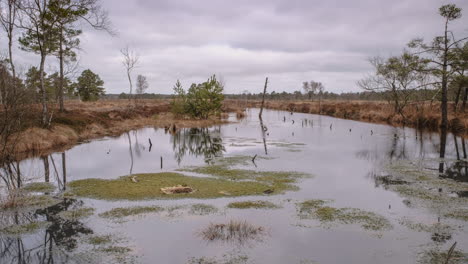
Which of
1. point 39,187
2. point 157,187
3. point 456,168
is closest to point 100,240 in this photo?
point 157,187

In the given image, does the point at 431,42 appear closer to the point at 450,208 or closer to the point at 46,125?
the point at 450,208

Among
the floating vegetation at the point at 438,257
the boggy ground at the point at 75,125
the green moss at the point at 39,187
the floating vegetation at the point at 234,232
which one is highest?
the boggy ground at the point at 75,125

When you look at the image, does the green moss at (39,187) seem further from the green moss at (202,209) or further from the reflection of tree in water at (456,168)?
the reflection of tree in water at (456,168)

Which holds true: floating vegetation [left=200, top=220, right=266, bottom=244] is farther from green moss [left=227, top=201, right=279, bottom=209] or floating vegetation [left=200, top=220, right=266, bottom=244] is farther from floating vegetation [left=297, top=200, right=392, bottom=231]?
floating vegetation [left=297, top=200, right=392, bottom=231]

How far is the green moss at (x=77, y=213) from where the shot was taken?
1246 cm

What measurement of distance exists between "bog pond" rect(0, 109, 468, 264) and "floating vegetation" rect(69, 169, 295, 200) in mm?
50

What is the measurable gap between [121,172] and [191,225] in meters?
9.58

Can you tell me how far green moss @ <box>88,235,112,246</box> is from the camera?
10377 millimetres

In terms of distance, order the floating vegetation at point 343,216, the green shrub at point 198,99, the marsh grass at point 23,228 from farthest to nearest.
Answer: the green shrub at point 198,99 < the floating vegetation at point 343,216 < the marsh grass at point 23,228

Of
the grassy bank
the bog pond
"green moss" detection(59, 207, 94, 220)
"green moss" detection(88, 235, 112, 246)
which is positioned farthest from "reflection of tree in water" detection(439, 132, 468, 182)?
"green moss" detection(59, 207, 94, 220)

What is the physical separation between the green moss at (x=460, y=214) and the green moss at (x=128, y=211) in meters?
10.3

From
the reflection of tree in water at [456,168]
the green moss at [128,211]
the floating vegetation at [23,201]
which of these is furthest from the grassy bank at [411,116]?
the floating vegetation at [23,201]

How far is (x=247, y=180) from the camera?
18.0 m

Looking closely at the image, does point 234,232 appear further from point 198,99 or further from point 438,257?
point 198,99
